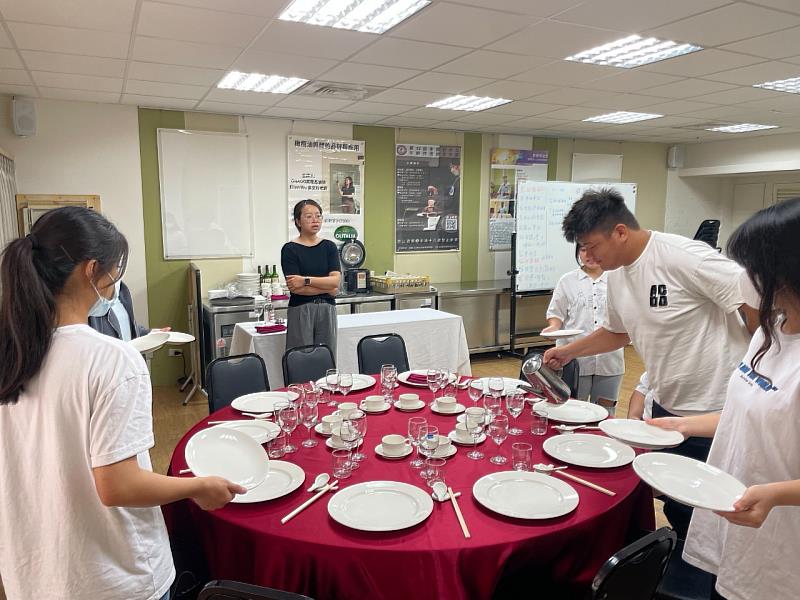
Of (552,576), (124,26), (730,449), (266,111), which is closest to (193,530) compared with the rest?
(552,576)

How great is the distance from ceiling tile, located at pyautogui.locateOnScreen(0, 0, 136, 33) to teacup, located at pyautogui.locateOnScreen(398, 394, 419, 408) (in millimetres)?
2300

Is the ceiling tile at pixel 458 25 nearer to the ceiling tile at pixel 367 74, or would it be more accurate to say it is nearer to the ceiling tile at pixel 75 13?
the ceiling tile at pixel 367 74

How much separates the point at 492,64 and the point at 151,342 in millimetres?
2847

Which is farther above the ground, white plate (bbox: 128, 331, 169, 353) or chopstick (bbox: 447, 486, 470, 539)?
white plate (bbox: 128, 331, 169, 353)

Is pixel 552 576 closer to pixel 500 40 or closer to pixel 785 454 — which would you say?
pixel 785 454

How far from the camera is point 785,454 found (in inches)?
49.5

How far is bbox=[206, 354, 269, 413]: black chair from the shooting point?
280 centimetres

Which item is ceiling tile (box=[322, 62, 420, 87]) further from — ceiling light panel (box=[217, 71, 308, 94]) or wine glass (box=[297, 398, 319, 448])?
wine glass (box=[297, 398, 319, 448])

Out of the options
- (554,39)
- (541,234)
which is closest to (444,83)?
(554,39)

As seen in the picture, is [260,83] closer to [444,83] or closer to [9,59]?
[444,83]

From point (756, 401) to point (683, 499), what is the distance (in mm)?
290

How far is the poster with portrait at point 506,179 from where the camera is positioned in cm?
696

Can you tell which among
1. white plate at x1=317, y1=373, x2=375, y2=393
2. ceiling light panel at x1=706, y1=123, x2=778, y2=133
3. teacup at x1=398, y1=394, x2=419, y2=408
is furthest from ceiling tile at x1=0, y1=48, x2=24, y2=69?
ceiling light panel at x1=706, y1=123, x2=778, y2=133

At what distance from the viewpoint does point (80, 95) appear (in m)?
4.66
